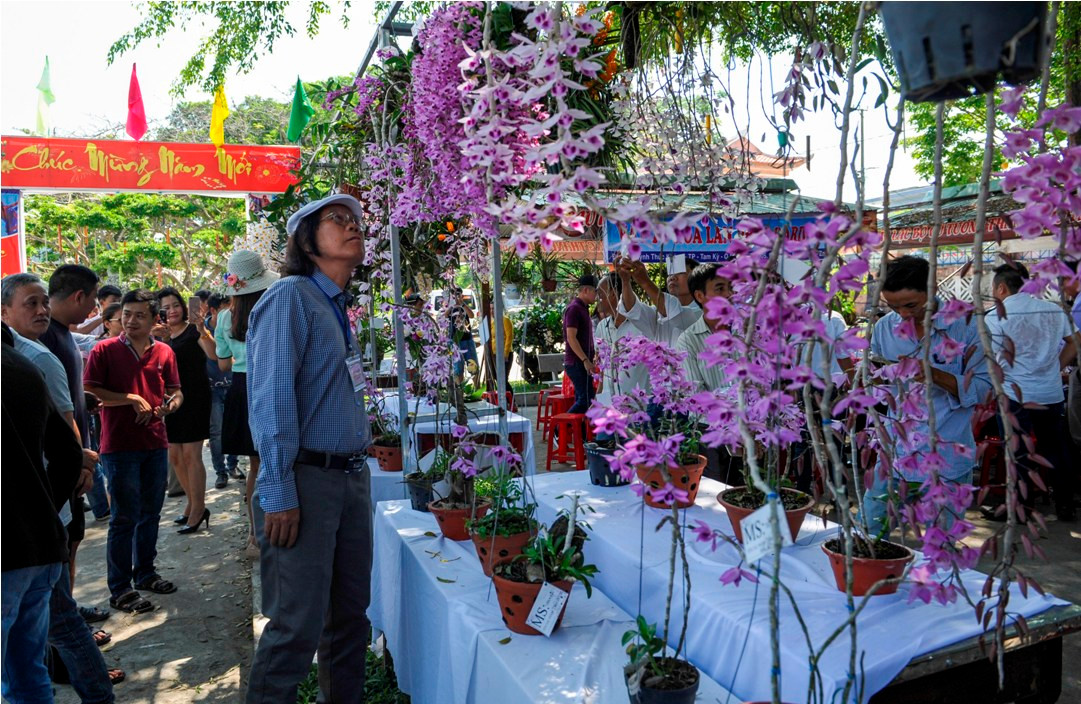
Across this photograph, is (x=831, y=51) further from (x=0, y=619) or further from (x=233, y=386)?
(x=233, y=386)

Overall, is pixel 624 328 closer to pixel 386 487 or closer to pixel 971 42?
pixel 386 487

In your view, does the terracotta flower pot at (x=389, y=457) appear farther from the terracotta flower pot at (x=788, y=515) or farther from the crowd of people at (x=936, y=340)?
the terracotta flower pot at (x=788, y=515)

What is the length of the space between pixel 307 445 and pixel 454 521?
619 millimetres

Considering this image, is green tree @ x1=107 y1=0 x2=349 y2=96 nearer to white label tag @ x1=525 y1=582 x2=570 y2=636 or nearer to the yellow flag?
the yellow flag

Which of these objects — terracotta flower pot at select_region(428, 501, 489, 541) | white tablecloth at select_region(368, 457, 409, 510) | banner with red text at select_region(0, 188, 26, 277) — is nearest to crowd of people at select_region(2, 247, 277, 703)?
white tablecloth at select_region(368, 457, 409, 510)

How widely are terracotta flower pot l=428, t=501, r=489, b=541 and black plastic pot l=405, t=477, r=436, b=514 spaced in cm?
27

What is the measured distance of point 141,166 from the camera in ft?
31.7

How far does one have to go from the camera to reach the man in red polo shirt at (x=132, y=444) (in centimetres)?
374

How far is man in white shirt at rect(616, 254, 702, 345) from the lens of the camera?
166 inches

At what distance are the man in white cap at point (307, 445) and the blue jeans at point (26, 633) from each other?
637 mm

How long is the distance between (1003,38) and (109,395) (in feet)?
13.4

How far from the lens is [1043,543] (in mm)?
4293

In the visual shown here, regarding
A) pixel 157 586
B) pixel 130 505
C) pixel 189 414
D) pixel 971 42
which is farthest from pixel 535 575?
pixel 189 414

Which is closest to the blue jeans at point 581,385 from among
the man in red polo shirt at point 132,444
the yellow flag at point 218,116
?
the man in red polo shirt at point 132,444
